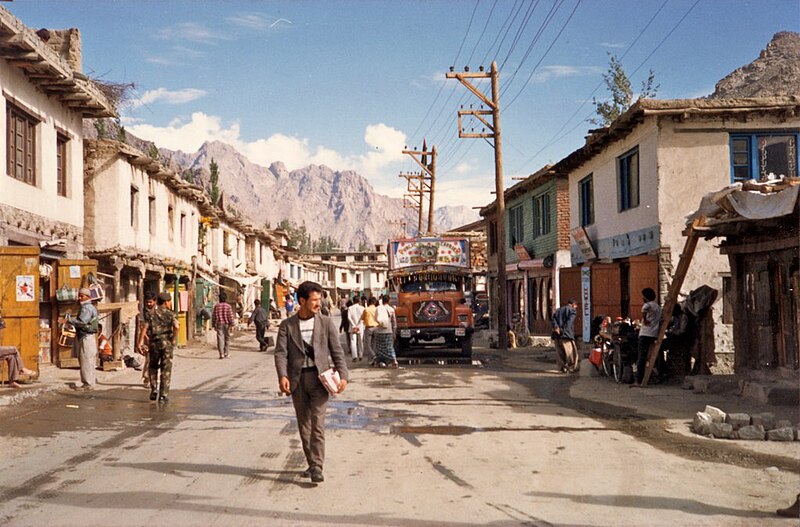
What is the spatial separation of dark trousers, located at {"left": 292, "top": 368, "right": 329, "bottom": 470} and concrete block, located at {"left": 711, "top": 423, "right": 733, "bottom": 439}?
5004mm

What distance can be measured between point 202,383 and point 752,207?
10.9 metres

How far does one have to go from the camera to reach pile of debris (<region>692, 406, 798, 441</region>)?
877cm

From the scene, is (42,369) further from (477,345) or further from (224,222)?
(224,222)

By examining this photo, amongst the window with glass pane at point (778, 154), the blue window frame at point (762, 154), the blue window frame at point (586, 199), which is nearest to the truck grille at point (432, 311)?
the blue window frame at point (586, 199)

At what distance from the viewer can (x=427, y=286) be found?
23.4 meters

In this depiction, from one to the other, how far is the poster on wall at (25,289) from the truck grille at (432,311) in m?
10.7

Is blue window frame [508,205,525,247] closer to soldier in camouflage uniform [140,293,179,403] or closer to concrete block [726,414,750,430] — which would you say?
soldier in camouflage uniform [140,293,179,403]

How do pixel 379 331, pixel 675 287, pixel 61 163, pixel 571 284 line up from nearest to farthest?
pixel 675 287 → pixel 61 163 → pixel 379 331 → pixel 571 284

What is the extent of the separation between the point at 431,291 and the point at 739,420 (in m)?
14.3

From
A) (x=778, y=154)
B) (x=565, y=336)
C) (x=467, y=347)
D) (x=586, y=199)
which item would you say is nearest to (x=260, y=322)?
(x=467, y=347)

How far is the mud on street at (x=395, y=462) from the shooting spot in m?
5.74

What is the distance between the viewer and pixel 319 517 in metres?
5.57

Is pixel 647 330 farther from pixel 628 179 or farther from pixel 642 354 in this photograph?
pixel 628 179

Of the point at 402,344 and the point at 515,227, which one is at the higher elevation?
the point at 515,227
